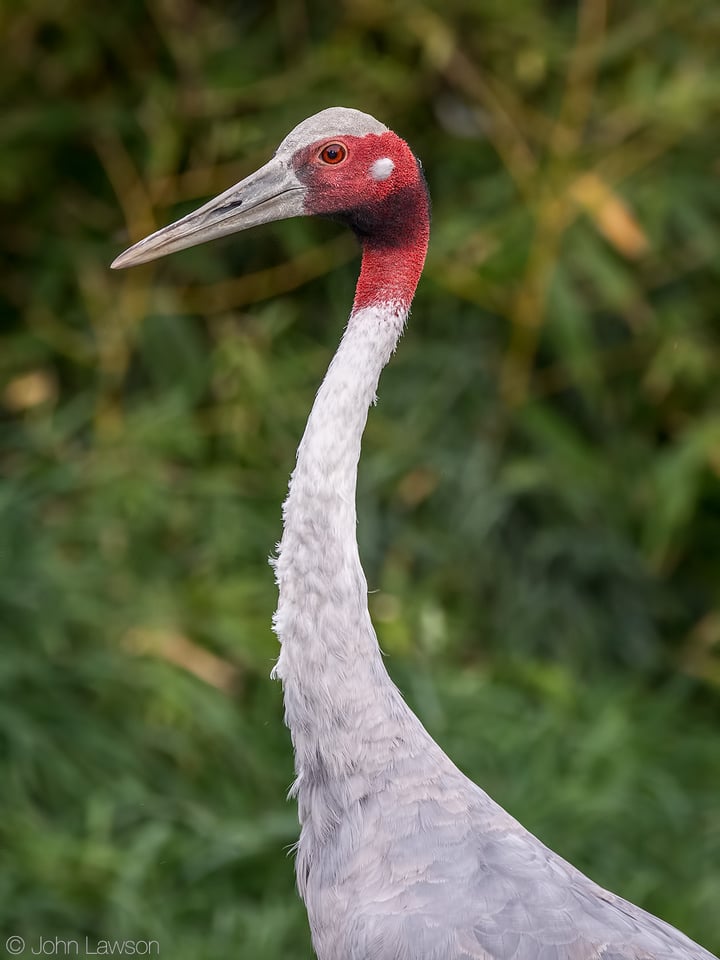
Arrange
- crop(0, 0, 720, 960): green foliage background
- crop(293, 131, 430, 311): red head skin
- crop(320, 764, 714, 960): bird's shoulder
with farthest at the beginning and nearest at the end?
crop(0, 0, 720, 960): green foliage background < crop(293, 131, 430, 311): red head skin < crop(320, 764, 714, 960): bird's shoulder

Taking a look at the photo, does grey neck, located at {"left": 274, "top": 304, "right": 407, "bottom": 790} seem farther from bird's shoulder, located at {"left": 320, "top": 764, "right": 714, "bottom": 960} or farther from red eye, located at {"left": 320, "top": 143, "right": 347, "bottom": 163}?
red eye, located at {"left": 320, "top": 143, "right": 347, "bottom": 163}

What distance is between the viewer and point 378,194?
2.54 meters

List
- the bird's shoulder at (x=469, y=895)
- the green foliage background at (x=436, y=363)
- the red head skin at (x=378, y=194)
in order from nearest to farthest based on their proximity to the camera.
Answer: the bird's shoulder at (x=469, y=895), the red head skin at (x=378, y=194), the green foliage background at (x=436, y=363)

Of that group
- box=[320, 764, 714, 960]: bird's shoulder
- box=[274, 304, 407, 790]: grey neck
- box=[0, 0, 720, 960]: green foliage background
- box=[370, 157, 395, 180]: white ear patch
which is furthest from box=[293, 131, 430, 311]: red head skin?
box=[0, 0, 720, 960]: green foliage background

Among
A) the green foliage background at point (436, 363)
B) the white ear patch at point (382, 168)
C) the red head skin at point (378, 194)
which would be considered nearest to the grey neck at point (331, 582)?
the red head skin at point (378, 194)

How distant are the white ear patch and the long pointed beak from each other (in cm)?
13

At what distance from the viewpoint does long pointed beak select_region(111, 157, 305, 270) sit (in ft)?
8.35

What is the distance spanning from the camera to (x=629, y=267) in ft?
16.8

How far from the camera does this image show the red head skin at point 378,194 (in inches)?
99.6

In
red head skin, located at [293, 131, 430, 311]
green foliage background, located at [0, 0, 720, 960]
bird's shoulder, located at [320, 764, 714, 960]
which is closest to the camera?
bird's shoulder, located at [320, 764, 714, 960]

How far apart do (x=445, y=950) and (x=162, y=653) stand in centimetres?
190

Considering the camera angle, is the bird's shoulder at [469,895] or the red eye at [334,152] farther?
the red eye at [334,152]

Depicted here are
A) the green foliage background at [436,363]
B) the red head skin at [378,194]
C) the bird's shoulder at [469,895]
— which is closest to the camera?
the bird's shoulder at [469,895]

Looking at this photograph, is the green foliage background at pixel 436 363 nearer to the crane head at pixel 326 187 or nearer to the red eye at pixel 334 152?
the crane head at pixel 326 187
